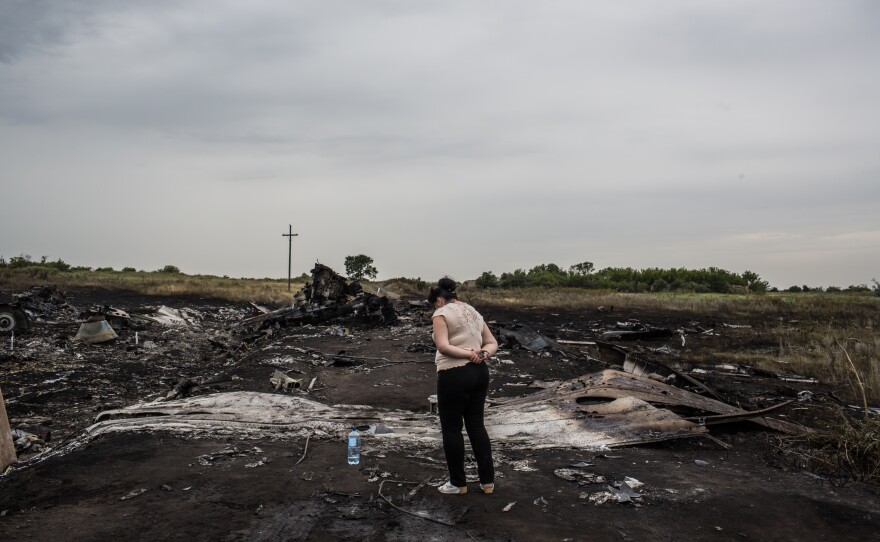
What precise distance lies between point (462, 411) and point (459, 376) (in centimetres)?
33

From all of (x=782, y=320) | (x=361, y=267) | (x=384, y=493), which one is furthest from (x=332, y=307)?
(x=361, y=267)

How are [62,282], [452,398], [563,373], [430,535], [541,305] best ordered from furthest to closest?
[62,282], [541,305], [563,373], [452,398], [430,535]

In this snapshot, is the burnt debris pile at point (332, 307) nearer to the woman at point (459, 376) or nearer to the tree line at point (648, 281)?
the woman at point (459, 376)

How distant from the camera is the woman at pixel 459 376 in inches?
189

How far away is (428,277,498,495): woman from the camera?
479 centimetres

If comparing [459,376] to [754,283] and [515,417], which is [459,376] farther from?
[754,283]

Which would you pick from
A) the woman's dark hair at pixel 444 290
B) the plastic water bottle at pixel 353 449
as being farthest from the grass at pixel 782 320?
the plastic water bottle at pixel 353 449

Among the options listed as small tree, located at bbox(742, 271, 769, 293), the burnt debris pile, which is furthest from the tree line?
the burnt debris pile

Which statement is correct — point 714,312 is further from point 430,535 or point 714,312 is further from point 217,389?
point 430,535

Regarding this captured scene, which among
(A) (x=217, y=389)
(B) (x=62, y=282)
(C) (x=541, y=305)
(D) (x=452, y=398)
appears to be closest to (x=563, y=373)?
(A) (x=217, y=389)

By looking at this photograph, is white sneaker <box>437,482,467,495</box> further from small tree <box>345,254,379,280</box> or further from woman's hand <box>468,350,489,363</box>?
small tree <box>345,254,379,280</box>

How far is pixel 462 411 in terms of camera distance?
16.1 feet

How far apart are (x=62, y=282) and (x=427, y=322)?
92.1ft

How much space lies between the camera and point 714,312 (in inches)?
1188
